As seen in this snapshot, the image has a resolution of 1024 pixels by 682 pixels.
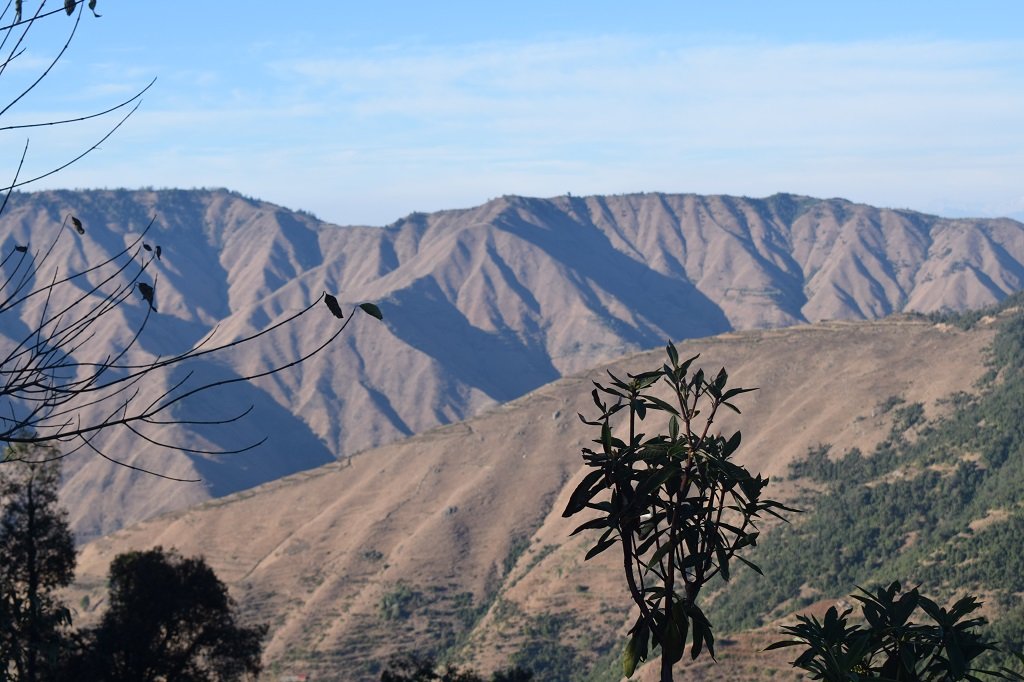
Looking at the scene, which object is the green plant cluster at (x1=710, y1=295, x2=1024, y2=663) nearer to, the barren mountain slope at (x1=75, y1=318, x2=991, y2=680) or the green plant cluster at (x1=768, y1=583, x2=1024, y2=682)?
the barren mountain slope at (x1=75, y1=318, x2=991, y2=680)

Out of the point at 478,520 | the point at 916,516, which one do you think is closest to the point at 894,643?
the point at 916,516

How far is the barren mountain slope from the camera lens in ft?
275

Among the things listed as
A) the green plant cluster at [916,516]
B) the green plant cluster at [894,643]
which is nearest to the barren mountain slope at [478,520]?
the green plant cluster at [916,516]

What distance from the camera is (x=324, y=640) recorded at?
8288 centimetres

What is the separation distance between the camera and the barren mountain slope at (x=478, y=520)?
275ft

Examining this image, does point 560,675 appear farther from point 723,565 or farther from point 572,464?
point 723,565

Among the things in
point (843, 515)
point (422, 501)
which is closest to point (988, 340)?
point (843, 515)

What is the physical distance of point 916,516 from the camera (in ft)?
275

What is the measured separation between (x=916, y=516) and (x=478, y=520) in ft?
145

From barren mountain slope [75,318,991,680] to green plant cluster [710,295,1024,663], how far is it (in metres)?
4.50

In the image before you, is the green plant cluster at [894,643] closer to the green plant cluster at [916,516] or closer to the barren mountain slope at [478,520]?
the green plant cluster at [916,516]

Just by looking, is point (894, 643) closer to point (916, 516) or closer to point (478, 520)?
point (916, 516)

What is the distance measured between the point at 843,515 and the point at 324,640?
4744 centimetres

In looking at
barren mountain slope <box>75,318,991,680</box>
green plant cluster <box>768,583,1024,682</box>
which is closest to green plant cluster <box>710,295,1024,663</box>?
barren mountain slope <box>75,318,991,680</box>
